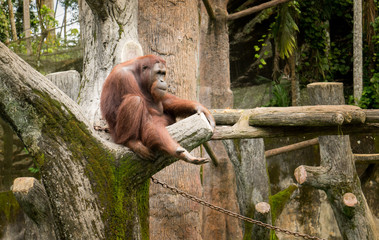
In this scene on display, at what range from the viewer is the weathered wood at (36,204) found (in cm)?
330

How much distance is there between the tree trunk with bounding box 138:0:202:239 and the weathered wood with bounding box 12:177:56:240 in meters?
0.87

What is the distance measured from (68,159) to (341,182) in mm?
3513

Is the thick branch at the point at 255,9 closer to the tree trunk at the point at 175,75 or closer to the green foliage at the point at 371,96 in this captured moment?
the tree trunk at the point at 175,75

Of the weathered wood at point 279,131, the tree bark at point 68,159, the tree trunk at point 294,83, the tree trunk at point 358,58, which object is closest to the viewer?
the tree bark at point 68,159

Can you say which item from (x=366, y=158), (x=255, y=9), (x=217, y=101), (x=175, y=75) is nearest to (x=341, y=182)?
(x=366, y=158)

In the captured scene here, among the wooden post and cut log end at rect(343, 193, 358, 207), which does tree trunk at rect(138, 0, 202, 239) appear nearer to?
the wooden post

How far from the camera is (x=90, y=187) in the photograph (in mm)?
2229

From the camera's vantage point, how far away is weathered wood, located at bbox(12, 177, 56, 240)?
3303 millimetres

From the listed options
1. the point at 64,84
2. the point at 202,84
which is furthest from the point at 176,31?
the point at 202,84

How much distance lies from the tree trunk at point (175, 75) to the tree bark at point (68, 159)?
1105mm

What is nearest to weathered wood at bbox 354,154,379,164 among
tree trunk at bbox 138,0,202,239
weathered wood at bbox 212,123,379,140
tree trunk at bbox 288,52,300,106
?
weathered wood at bbox 212,123,379,140

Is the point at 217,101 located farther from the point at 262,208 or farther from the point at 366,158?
the point at 262,208

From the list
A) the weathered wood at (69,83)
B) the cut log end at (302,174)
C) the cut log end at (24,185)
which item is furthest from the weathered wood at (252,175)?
the cut log end at (24,185)

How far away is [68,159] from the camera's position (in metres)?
2.18
